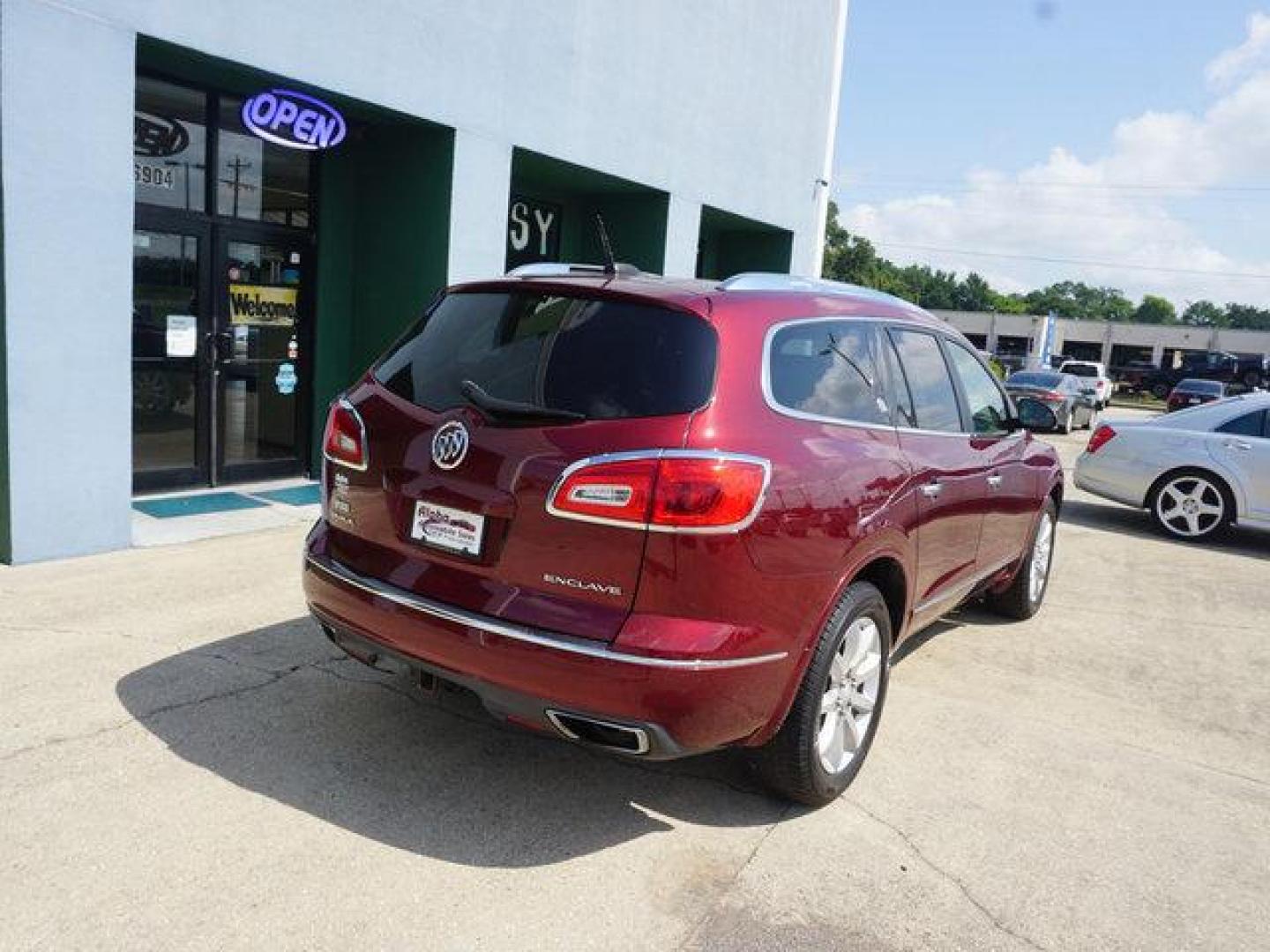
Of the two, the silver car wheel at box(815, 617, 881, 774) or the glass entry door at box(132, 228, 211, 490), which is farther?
the glass entry door at box(132, 228, 211, 490)

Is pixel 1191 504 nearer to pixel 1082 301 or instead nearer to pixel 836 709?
pixel 836 709

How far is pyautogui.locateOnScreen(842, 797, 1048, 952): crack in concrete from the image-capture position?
9.48 ft

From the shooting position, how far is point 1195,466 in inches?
374

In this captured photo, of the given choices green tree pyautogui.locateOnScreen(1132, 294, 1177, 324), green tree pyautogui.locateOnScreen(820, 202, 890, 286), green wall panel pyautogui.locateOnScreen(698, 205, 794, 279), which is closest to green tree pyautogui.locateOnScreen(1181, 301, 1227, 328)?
green tree pyautogui.locateOnScreen(1132, 294, 1177, 324)

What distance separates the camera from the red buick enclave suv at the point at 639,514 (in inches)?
112

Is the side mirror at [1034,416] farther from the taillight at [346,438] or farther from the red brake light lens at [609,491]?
the taillight at [346,438]

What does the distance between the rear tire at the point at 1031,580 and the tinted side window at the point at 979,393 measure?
0.99 meters

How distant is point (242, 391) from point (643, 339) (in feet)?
20.2

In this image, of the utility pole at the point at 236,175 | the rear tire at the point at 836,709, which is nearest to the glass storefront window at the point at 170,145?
the utility pole at the point at 236,175

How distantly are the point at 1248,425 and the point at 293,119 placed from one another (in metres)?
8.87

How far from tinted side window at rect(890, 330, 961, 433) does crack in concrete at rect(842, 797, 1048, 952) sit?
62.5 inches

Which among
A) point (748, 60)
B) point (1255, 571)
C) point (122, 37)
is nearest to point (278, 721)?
point (122, 37)

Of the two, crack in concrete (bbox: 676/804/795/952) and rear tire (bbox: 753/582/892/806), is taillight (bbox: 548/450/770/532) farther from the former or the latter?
crack in concrete (bbox: 676/804/795/952)

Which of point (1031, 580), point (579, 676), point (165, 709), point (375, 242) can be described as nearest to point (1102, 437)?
point (1031, 580)
